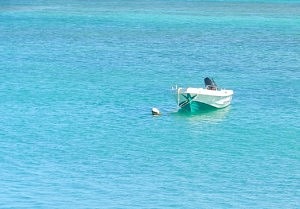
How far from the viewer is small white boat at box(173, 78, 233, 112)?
60.8 metres

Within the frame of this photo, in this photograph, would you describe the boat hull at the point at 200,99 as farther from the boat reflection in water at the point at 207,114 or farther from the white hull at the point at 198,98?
the boat reflection in water at the point at 207,114

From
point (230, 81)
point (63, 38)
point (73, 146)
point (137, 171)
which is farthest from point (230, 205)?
point (63, 38)

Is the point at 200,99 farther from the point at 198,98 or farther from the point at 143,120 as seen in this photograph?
the point at 143,120

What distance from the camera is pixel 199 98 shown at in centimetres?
6094

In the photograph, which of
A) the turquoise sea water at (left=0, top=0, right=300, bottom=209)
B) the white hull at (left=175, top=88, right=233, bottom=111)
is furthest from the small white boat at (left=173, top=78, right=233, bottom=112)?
the turquoise sea water at (left=0, top=0, right=300, bottom=209)

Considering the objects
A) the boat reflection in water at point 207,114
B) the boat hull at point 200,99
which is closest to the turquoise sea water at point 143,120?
the boat reflection in water at point 207,114

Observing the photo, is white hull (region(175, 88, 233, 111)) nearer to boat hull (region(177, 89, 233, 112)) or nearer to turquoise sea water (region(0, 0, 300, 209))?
boat hull (region(177, 89, 233, 112))

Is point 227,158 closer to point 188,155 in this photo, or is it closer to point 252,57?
point 188,155

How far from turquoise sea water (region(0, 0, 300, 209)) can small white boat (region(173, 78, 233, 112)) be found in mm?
575

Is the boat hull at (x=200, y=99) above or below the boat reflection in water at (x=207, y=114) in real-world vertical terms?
above

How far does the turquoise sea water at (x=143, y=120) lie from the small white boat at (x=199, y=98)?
0.58 meters

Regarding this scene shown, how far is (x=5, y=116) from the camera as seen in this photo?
6016cm

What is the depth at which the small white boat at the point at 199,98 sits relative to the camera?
60781 millimetres

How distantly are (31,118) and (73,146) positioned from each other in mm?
7510
